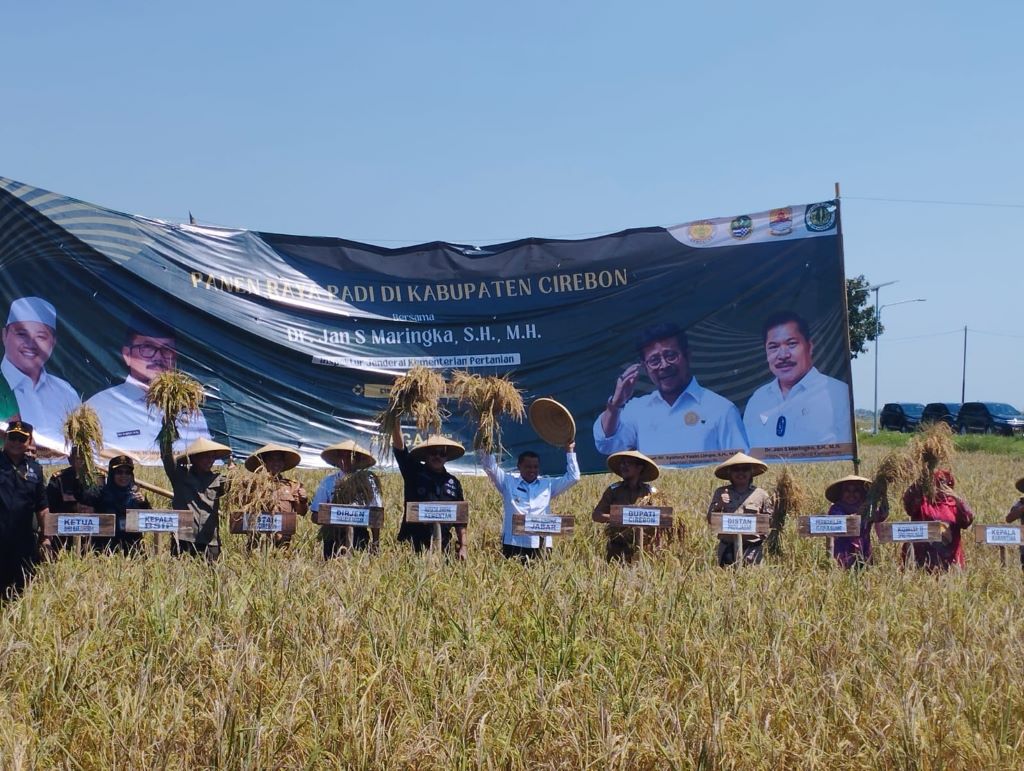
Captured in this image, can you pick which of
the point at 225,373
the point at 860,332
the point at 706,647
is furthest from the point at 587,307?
the point at 860,332

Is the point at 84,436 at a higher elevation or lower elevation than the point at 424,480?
higher

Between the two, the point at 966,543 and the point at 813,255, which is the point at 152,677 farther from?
the point at 813,255

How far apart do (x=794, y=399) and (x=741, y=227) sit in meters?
1.92

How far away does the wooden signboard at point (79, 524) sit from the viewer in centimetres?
727

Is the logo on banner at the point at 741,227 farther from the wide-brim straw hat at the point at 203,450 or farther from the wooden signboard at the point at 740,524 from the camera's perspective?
the wide-brim straw hat at the point at 203,450

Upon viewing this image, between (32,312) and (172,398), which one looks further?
(32,312)

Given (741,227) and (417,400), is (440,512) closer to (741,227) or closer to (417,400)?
(417,400)

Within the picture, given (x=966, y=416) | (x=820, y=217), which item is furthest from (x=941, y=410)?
(x=820, y=217)

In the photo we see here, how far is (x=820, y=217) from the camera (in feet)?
36.1

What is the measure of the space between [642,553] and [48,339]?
7.65 metres

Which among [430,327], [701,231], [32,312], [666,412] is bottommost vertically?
[666,412]

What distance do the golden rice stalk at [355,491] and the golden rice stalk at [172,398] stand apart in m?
1.23

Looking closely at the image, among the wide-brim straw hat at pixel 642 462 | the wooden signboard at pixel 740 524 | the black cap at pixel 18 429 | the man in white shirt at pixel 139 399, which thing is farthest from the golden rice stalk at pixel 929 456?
the man in white shirt at pixel 139 399

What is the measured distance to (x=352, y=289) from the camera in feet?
40.1
